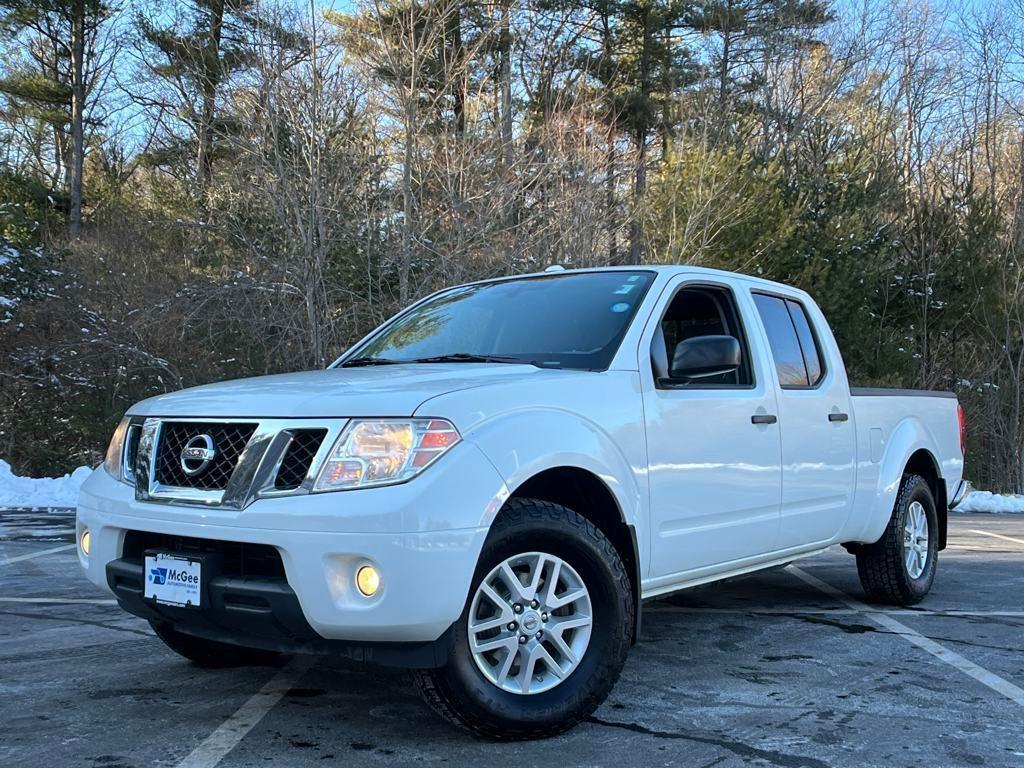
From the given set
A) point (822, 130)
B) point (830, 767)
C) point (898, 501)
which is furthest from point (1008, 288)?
point (830, 767)

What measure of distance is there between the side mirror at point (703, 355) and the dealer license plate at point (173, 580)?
2.12 m

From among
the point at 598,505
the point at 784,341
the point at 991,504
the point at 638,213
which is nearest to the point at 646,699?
the point at 598,505

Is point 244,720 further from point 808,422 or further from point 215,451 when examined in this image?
point 808,422

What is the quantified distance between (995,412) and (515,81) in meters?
14.6

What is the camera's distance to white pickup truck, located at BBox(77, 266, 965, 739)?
315 cm

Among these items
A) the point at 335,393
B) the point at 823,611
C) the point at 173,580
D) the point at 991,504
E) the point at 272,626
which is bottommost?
the point at 991,504

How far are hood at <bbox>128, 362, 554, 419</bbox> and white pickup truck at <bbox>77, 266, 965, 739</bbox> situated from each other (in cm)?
1

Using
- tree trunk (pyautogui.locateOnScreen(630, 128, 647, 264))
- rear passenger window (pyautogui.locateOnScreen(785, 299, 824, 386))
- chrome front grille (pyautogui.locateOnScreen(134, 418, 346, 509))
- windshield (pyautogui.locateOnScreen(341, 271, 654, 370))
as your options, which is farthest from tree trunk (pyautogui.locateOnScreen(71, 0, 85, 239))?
chrome front grille (pyautogui.locateOnScreen(134, 418, 346, 509))

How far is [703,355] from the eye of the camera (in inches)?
165

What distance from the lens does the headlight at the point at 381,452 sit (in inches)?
125

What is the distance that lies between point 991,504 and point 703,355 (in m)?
11.4

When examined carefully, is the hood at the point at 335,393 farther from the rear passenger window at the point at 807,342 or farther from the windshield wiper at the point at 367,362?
the rear passenger window at the point at 807,342

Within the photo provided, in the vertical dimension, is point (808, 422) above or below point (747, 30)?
below

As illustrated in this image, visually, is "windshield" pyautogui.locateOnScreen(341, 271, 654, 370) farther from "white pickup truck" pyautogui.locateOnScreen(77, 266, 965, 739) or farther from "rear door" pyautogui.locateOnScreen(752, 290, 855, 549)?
"rear door" pyautogui.locateOnScreen(752, 290, 855, 549)
